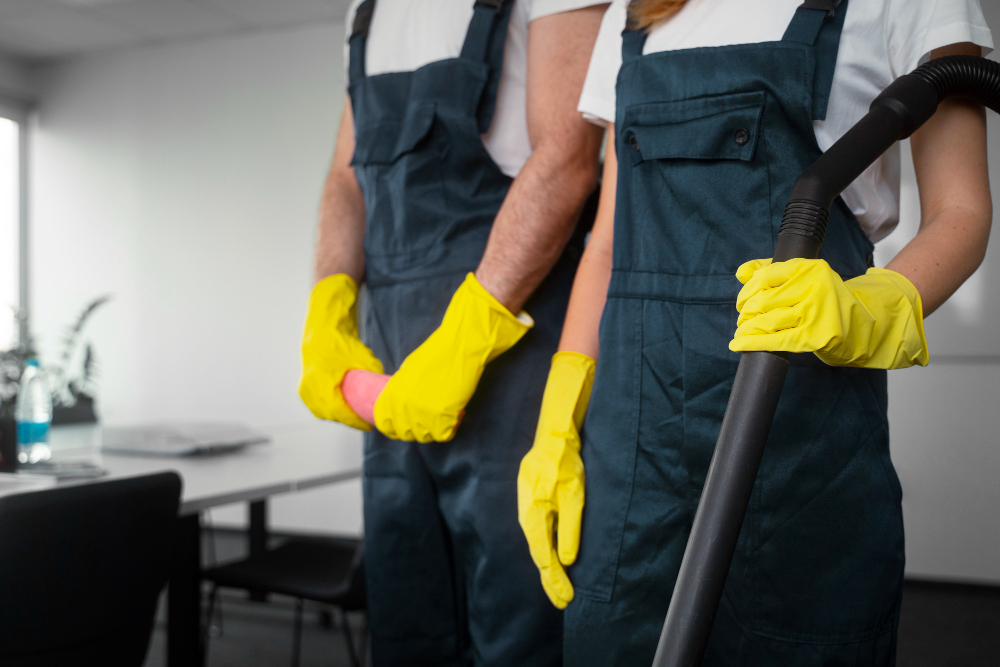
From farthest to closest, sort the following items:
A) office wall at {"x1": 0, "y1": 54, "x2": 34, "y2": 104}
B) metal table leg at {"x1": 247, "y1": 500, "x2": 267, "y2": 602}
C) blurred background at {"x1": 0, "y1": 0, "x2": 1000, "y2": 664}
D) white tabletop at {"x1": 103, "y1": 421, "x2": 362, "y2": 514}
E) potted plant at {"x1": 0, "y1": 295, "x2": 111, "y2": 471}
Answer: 1. office wall at {"x1": 0, "y1": 54, "x2": 34, "y2": 104}
2. blurred background at {"x1": 0, "y1": 0, "x2": 1000, "y2": 664}
3. potted plant at {"x1": 0, "y1": 295, "x2": 111, "y2": 471}
4. metal table leg at {"x1": 247, "y1": 500, "x2": 267, "y2": 602}
5. white tabletop at {"x1": 103, "y1": 421, "x2": 362, "y2": 514}

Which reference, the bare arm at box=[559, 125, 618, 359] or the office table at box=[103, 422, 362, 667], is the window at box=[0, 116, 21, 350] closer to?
the office table at box=[103, 422, 362, 667]

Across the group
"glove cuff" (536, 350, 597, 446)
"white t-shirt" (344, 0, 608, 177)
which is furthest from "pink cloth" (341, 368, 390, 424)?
"white t-shirt" (344, 0, 608, 177)

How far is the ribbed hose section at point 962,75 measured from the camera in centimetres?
→ 69

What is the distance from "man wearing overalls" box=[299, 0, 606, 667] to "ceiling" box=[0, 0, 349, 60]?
320 centimetres

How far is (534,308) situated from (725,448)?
1.91 ft

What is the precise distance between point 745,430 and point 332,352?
0.76 meters

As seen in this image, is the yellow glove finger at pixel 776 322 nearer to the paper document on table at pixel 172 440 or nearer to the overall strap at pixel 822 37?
the overall strap at pixel 822 37

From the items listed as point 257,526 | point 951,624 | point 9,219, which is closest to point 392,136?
point 951,624

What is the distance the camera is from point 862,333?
2.19ft

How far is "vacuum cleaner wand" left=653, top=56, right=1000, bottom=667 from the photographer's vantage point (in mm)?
590

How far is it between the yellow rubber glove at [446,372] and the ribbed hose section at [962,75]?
0.55 meters

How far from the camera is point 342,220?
137 centimetres

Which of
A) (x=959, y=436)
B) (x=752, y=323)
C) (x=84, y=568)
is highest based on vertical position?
(x=752, y=323)

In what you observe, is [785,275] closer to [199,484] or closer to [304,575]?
[199,484]
